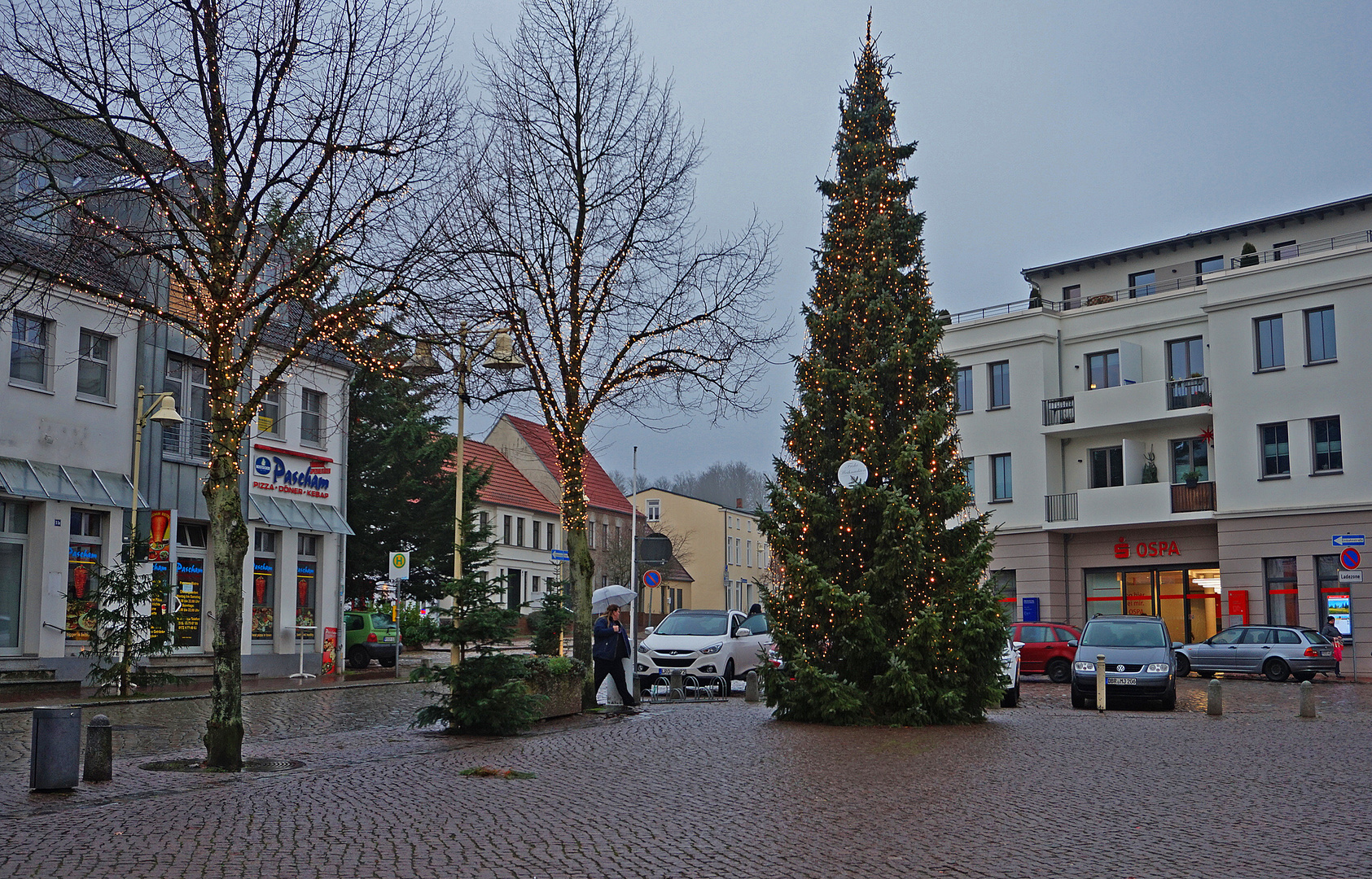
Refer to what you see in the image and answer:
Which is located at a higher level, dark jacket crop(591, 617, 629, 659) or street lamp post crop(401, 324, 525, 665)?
street lamp post crop(401, 324, 525, 665)

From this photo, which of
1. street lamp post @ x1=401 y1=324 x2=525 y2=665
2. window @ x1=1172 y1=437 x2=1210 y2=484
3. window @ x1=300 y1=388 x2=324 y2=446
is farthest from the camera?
window @ x1=1172 y1=437 x2=1210 y2=484

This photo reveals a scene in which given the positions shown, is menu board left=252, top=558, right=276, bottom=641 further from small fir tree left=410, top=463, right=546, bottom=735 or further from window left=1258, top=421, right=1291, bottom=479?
window left=1258, top=421, right=1291, bottom=479

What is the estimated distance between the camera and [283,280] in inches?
541

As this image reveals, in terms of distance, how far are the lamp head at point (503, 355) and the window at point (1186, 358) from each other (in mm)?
27334

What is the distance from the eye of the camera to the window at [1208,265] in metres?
43.6

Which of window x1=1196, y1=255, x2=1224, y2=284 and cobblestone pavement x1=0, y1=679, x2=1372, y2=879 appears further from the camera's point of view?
window x1=1196, y1=255, x2=1224, y2=284

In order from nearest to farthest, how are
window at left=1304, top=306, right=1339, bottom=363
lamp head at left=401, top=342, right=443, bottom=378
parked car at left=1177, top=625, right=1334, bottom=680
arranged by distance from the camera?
lamp head at left=401, top=342, right=443, bottom=378, parked car at left=1177, top=625, right=1334, bottom=680, window at left=1304, top=306, right=1339, bottom=363

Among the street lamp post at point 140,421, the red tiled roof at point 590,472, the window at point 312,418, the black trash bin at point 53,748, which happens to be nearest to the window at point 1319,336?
the window at point 312,418

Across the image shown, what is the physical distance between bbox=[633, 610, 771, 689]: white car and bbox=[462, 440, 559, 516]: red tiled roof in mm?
35352

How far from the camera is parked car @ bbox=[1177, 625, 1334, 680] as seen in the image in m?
32.5

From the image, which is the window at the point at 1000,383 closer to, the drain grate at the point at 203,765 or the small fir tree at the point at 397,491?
the small fir tree at the point at 397,491

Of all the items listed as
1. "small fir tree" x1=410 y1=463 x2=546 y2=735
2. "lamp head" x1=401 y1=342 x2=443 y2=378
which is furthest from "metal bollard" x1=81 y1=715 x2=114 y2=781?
"lamp head" x1=401 y1=342 x2=443 y2=378

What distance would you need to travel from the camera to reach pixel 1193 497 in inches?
1554

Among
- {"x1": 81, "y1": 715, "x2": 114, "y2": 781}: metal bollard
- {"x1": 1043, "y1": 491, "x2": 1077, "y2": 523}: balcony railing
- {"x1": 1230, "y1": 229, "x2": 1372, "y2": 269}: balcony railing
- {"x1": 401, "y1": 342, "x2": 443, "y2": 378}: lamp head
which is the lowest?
{"x1": 81, "y1": 715, "x2": 114, "y2": 781}: metal bollard
